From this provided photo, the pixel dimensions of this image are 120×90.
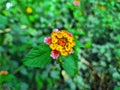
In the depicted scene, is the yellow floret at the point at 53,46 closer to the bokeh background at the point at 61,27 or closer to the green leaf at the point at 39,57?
the green leaf at the point at 39,57

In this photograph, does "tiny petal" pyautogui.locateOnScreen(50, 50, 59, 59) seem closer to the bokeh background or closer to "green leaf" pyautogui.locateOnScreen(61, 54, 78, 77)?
"green leaf" pyautogui.locateOnScreen(61, 54, 78, 77)

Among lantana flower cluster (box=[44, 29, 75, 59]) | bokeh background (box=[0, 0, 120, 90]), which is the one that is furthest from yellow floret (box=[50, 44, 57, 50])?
bokeh background (box=[0, 0, 120, 90])

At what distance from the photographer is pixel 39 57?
5.00ft

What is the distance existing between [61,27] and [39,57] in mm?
1142

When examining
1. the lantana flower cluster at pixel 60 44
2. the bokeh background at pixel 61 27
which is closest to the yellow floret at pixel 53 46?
the lantana flower cluster at pixel 60 44

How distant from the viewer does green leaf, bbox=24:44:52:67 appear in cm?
152

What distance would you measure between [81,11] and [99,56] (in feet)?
1.69

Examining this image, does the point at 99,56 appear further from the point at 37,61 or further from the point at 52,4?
the point at 37,61

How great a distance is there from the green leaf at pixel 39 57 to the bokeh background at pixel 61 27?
2.05 ft

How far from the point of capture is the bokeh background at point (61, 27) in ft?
7.65

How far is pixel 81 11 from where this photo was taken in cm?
280

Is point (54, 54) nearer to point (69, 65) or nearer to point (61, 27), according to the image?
point (69, 65)

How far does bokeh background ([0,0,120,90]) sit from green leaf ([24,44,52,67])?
62 centimetres

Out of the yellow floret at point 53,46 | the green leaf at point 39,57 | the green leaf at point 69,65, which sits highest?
the yellow floret at point 53,46
